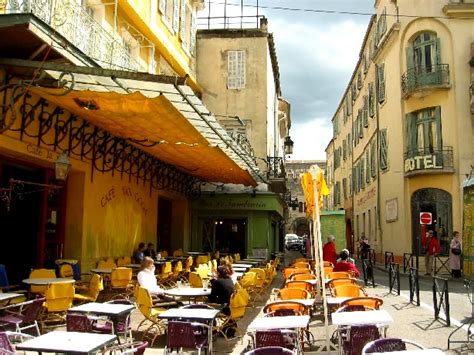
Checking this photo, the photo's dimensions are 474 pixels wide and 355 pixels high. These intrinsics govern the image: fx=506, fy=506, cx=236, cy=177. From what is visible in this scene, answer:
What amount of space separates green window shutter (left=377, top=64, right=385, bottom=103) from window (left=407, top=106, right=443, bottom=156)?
340 cm

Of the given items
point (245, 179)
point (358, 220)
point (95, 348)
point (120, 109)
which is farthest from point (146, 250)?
point (358, 220)

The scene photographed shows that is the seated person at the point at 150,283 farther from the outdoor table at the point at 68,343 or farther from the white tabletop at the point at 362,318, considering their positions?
the outdoor table at the point at 68,343

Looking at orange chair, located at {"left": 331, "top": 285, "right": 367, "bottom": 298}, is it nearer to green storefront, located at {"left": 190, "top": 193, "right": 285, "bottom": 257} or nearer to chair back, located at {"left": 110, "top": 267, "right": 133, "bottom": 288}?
chair back, located at {"left": 110, "top": 267, "right": 133, "bottom": 288}

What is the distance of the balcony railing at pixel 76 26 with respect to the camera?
27.2ft

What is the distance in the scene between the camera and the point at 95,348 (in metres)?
4.31

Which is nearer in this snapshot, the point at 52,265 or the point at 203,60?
the point at 52,265

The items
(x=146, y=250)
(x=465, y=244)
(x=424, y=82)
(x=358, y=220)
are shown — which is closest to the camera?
(x=465, y=244)

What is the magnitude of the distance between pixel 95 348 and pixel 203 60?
808 inches

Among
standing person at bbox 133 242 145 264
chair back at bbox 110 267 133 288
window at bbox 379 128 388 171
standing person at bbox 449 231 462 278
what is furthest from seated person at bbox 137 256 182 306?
window at bbox 379 128 388 171

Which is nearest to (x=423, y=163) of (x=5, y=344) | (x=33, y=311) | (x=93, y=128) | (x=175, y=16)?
(x=175, y=16)

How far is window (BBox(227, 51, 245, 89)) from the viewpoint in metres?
23.3

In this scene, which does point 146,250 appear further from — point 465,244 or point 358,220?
point 358,220

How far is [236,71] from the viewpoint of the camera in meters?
23.4

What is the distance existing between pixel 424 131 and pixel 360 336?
17.9 metres
